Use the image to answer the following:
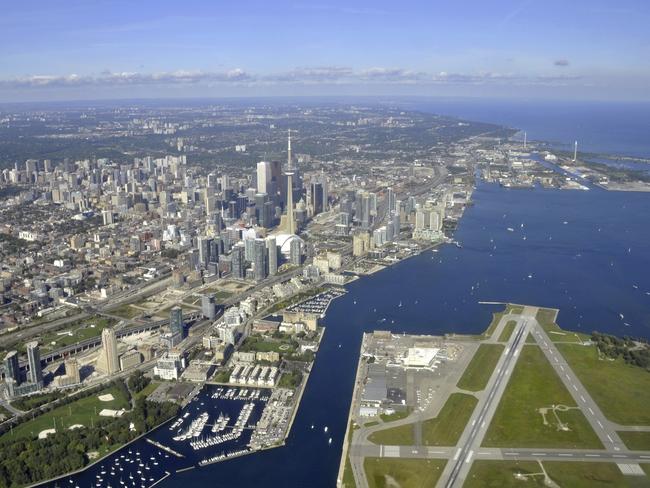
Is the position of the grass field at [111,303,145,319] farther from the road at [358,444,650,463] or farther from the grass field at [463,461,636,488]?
the grass field at [463,461,636,488]

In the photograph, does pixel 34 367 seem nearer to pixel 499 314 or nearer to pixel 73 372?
pixel 73 372

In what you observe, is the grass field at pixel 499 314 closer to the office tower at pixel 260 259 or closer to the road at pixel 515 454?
the road at pixel 515 454

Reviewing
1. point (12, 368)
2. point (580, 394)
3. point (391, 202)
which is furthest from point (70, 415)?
point (391, 202)

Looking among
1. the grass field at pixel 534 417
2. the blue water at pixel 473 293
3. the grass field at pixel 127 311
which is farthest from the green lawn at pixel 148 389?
the grass field at pixel 534 417

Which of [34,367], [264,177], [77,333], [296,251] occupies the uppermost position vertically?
[264,177]

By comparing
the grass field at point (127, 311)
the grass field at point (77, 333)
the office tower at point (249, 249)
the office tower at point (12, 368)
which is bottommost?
the grass field at point (77, 333)

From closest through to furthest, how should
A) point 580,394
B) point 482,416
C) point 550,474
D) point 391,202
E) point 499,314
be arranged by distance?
1. point 550,474
2. point 482,416
3. point 580,394
4. point 499,314
5. point 391,202

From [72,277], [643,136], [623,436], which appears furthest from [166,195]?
[643,136]
